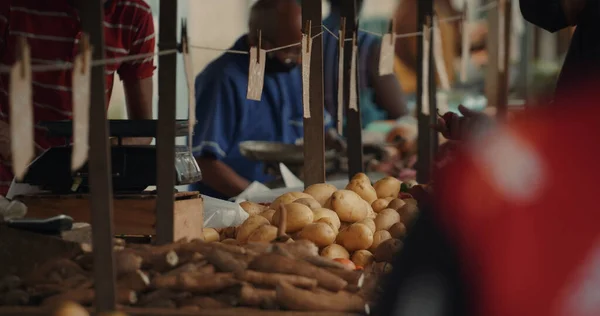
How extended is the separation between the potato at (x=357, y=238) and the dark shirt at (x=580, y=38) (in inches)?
30.4

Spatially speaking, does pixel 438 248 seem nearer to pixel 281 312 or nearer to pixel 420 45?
pixel 281 312

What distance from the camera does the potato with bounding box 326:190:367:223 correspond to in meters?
2.80

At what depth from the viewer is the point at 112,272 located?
69.2 inches

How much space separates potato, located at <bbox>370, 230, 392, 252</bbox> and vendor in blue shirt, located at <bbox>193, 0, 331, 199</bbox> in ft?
7.63

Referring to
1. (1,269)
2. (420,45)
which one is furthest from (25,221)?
(420,45)

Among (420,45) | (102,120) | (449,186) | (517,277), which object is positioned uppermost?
(420,45)

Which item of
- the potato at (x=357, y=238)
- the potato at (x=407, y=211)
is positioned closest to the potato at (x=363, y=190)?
the potato at (x=407, y=211)

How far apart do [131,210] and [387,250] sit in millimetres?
772

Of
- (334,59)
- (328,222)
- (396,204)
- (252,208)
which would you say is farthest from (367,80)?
(328,222)

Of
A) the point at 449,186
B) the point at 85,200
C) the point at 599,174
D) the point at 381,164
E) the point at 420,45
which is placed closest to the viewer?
the point at 599,174

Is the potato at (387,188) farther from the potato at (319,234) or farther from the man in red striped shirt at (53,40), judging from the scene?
the man in red striped shirt at (53,40)

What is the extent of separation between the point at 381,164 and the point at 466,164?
3.96m

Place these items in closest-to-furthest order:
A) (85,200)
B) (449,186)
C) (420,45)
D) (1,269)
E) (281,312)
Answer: (449,186) → (281,312) → (1,269) → (85,200) → (420,45)

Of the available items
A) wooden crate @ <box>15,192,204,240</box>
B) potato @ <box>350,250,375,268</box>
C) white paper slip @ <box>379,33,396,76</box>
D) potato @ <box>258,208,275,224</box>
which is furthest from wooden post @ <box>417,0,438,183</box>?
wooden crate @ <box>15,192,204,240</box>
